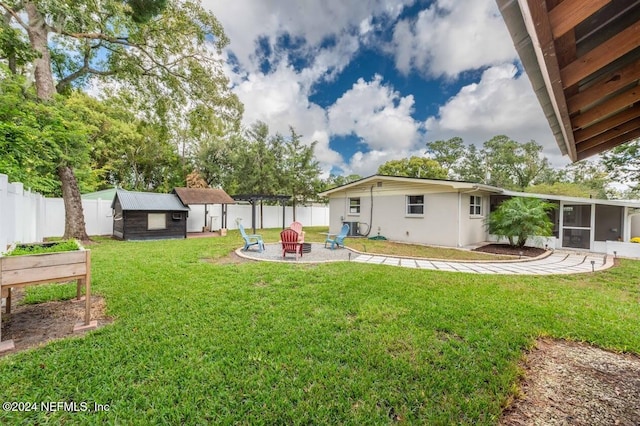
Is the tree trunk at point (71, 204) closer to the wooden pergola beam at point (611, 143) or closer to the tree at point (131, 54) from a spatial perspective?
the tree at point (131, 54)

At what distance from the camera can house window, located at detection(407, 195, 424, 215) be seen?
10.9 m

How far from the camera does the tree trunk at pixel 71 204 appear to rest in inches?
380

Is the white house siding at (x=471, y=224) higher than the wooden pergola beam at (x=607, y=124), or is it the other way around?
the wooden pergola beam at (x=607, y=124)

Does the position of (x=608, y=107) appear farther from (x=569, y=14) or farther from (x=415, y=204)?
(x=415, y=204)

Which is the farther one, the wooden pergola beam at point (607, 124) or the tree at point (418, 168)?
the tree at point (418, 168)

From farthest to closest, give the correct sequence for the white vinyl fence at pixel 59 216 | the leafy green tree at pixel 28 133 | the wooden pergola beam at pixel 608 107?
1. the leafy green tree at pixel 28 133
2. the white vinyl fence at pixel 59 216
3. the wooden pergola beam at pixel 608 107

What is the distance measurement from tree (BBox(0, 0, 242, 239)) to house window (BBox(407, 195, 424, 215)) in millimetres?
10189

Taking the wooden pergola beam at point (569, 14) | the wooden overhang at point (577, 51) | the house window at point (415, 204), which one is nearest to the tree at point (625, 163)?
the house window at point (415, 204)

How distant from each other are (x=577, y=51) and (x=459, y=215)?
368 inches

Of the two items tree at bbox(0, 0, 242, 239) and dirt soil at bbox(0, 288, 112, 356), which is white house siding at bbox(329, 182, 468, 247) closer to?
tree at bbox(0, 0, 242, 239)

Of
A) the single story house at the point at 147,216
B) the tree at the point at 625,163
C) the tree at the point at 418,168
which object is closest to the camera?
the single story house at the point at 147,216

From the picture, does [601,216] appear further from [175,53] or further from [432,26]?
[175,53]

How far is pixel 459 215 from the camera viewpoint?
32.1 feet


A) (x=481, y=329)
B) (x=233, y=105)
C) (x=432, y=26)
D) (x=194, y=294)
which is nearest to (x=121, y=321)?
(x=194, y=294)
